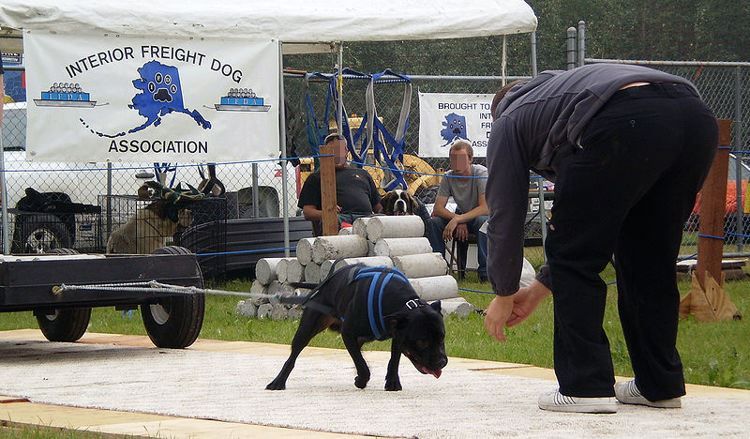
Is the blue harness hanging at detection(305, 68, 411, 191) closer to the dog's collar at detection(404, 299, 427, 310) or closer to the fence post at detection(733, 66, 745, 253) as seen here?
the fence post at detection(733, 66, 745, 253)

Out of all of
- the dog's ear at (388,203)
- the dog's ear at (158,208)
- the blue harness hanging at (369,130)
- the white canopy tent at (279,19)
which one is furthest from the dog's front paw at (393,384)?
the blue harness hanging at (369,130)

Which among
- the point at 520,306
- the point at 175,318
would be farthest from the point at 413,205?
the point at 520,306


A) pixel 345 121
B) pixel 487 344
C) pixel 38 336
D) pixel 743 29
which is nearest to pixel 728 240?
pixel 345 121

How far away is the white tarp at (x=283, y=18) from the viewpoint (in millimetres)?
10820

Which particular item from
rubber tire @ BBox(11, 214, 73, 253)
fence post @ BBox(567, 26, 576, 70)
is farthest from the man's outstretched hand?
rubber tire @ BBox(11, 214, 73, 253)

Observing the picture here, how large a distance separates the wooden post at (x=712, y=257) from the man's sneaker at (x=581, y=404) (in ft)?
15.7

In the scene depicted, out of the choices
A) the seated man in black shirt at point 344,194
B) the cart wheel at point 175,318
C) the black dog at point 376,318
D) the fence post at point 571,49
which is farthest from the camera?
the seated man in black shirt at point 344,194

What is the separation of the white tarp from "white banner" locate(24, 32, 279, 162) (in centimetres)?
14

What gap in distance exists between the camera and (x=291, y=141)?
14.5 metres

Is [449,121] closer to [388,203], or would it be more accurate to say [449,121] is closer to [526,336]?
[388,203]

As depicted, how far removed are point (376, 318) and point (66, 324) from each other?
12.9 feet

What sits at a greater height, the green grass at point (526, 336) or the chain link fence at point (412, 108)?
the chain link fence at point (412, 108)

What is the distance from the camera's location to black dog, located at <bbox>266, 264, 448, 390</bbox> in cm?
566

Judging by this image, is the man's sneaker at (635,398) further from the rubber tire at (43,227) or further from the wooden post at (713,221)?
the rubber tire at (43,227)
